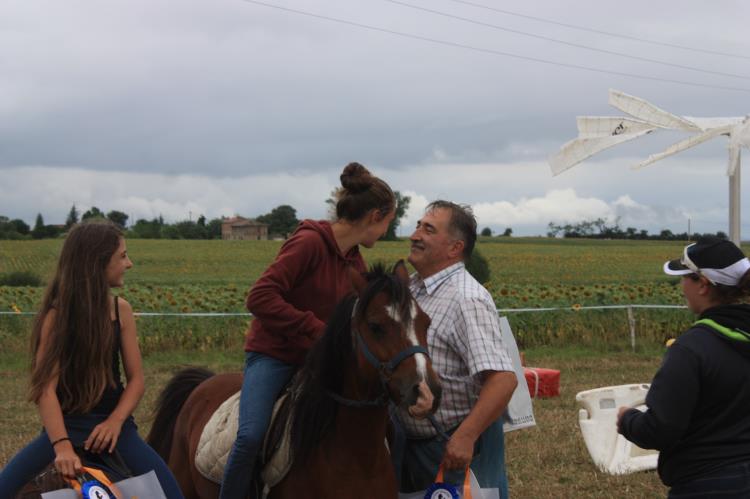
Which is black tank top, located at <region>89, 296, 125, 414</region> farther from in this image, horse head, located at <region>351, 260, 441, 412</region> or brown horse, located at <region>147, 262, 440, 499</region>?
horse head, located at <region>351, 260, 441, 412</region>

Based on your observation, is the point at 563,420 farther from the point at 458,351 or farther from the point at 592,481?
the point at 458,351

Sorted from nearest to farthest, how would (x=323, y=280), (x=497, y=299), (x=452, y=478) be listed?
(x=452, y=478) < (x=323, y=280) < (x=497, y=299)

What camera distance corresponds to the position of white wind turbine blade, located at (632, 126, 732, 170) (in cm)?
1188

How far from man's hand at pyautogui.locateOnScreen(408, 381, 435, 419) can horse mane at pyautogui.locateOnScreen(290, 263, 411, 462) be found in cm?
53

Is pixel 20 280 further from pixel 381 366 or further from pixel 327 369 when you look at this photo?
pixel 381 366

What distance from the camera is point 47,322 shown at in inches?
151

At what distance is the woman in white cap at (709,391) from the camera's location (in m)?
3.32

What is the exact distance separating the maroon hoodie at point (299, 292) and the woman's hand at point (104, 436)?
0.86 m

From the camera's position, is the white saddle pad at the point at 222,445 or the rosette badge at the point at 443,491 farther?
the white saddle pad at the point at 222,445

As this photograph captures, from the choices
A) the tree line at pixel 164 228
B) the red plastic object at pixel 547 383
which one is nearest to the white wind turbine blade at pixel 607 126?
the red plastic object at pixel 547 383

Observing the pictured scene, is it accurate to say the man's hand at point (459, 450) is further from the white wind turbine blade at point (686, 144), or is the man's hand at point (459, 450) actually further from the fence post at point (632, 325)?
the fence post at point (632, 325)

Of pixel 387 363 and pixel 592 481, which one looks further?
pixel 592 481

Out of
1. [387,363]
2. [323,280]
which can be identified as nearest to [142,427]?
[323,280]

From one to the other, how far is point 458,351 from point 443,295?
0.27 m
